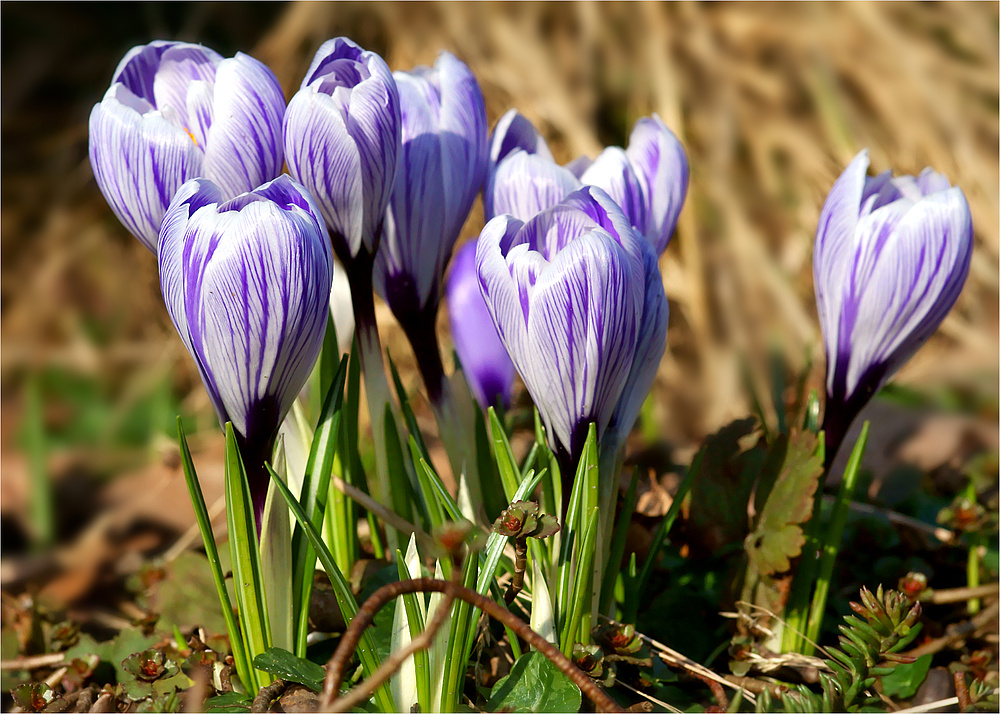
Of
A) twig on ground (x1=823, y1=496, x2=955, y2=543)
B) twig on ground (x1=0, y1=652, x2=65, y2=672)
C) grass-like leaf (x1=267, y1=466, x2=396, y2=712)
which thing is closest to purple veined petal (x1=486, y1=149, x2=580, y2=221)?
grass-like leaf (x1=267, y1=466, x2=396, y2=712)

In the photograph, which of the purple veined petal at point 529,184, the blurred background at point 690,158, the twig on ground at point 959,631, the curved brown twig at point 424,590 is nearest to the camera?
the curved brown twig at point 424,590

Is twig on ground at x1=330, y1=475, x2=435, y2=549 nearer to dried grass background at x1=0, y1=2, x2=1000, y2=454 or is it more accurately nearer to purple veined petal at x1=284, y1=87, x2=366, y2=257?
purple veined petal at x1=284, y1=87, x2=366, y2=257

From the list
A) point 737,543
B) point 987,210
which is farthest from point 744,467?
point 987,210

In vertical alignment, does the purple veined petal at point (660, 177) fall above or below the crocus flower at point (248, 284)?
above

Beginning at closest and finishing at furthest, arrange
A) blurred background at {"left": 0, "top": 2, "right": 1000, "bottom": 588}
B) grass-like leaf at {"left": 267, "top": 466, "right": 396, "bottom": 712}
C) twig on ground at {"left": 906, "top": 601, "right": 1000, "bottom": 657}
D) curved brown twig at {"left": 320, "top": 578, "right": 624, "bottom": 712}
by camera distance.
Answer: curved brown twig at {"left": 320, "top": 578, "right": 624, "bottom": 712} → grass-like leaf at {"left": 267, "top": 466, "right": 396, "bottom": 712} → twig on ground at {"left": 906, "top": 601, "right": 1000, "bottom": 657} → blurred background at {"left": 0, "top": 2, "right": 1000, "bottom": 588}

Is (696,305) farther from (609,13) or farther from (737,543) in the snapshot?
(737,543)

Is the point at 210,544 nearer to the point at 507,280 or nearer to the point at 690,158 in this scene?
the point at 507,280

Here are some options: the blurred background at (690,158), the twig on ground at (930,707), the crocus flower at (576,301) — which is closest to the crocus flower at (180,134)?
the crocus flower at (576,301)

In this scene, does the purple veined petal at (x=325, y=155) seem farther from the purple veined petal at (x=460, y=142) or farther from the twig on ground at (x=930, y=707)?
the twig on ground at (x=930, y=707)
